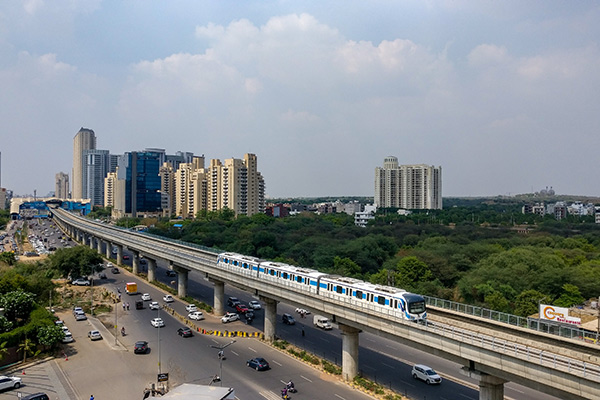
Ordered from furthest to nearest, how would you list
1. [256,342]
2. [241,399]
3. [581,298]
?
[581,298]
[256,342]
[241,399]

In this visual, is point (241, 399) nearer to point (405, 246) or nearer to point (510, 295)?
point (510, 295)

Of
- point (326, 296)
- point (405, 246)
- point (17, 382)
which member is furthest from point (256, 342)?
point (405, 246)

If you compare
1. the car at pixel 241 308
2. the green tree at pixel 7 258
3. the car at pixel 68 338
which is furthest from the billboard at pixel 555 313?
the green tree at pixel 7 258

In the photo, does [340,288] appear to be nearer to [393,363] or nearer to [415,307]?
[415,307]

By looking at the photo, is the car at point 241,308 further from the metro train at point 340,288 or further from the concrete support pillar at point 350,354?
the concrete support pillar at point 350,354

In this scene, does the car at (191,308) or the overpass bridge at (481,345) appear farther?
the car at (191,308)
